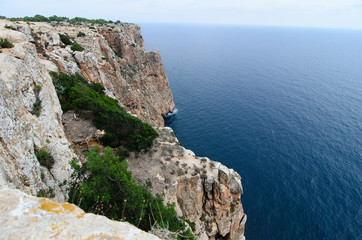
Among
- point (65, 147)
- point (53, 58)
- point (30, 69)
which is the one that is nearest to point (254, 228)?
point (65, 147)

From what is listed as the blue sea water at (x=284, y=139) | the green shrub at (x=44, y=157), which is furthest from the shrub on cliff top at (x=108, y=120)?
the blue sea water at (x=284, y=139)

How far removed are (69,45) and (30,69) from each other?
30.4 metres

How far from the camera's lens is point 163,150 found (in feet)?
103

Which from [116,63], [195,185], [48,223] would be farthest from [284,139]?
[48,223]

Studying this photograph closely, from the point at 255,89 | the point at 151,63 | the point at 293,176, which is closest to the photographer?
the point at 293,176

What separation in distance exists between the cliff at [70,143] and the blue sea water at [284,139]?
16.7 meters

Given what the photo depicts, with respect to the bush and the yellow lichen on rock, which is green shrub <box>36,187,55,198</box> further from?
the yellow lichen on rock

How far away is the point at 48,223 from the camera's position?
6523mm

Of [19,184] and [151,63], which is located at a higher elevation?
[19,184]

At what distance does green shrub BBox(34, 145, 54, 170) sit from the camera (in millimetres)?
15581

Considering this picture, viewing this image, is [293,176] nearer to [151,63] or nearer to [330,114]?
[330,114]

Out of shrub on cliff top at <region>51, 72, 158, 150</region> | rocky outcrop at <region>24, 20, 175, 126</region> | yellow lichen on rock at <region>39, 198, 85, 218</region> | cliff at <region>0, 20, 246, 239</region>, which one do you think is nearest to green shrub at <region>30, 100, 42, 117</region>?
cliff at <region>0, 20, 246, 239</region>

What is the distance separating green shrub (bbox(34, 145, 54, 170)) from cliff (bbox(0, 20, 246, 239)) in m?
0.30

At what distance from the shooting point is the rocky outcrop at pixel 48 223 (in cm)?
620
